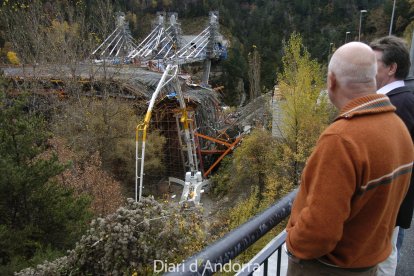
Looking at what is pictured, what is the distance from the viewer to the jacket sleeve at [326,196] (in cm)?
128

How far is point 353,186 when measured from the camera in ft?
4.24

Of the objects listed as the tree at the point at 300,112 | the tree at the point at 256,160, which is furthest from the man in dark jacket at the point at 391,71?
the tree at the point at 256,160

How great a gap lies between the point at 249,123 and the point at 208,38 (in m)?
23.3

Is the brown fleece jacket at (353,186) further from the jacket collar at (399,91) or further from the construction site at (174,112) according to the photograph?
the construction site at (174,112)

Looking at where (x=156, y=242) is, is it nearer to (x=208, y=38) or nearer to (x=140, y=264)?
(x=140, y=264)

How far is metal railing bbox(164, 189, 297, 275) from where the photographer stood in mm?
1241

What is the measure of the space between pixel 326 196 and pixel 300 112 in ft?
49.8

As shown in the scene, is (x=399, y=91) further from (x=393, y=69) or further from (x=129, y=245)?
(x=129, y=245)

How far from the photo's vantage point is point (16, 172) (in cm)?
830

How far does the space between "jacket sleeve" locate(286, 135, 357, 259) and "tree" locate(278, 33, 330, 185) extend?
560 inches

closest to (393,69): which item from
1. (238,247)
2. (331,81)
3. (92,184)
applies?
(331,81)

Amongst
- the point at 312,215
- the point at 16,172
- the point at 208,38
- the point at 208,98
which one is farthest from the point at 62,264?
the point at 208,38

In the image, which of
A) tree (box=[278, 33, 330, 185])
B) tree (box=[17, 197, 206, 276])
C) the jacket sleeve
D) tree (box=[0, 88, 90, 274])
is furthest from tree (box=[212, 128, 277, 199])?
the jacket sleeve

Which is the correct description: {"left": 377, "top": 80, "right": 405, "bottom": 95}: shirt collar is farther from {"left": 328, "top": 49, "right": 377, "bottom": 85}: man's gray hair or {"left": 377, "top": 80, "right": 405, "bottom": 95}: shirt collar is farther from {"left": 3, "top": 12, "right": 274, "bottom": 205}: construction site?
{"left": 3, "top": 12, "right": 274, "bottom": 205}: construction site
